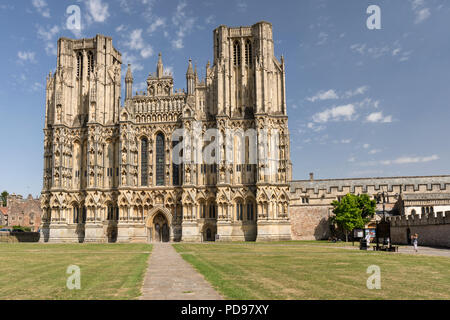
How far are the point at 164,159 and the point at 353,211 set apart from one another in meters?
27.4

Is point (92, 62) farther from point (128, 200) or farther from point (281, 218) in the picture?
point (281, 218)

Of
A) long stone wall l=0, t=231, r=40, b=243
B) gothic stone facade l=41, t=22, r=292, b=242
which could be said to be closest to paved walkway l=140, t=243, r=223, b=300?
gothic stone facade l=41, t=22, r=292, b=242

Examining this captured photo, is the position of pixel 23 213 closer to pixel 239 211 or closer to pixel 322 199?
pixel 239 211

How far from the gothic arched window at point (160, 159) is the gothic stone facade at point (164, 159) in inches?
5.8

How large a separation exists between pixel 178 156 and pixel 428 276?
1855 inches

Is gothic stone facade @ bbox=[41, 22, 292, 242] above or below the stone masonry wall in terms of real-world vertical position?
above

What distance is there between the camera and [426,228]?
41.0 m

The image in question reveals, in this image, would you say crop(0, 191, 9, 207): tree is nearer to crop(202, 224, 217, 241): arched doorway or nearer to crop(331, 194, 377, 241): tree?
crop(202, 224, 217, 241): arched doorway

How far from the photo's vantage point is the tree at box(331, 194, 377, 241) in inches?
Answer: 2032

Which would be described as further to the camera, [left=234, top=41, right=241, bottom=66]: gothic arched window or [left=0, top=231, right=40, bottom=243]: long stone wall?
[left=234, top=41, right=241, bottom=66]: gothic arched window

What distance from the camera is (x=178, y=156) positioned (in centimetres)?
6038

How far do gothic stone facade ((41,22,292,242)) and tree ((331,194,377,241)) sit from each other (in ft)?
24.3

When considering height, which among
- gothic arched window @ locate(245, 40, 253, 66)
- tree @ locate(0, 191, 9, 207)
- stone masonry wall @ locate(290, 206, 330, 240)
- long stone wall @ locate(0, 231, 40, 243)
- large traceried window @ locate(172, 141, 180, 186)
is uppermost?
gothic arched window @ locate(245, 40, 253, 66)

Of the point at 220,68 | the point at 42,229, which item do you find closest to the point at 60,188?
the point at 42,229
